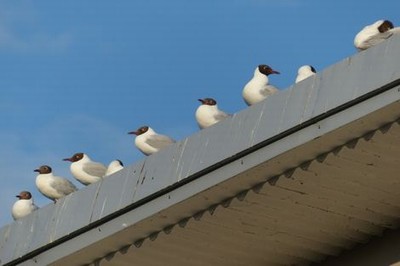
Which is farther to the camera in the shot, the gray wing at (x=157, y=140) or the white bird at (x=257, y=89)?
the gray wing at (x=157, y=140)

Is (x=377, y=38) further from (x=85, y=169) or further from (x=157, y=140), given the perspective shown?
(x=85, y=169)

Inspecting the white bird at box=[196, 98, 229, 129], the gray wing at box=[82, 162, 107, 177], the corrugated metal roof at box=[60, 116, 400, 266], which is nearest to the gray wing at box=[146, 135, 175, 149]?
the white bird at box=[196, 98, 229, 129]

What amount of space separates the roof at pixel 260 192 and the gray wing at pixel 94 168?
3.16 m

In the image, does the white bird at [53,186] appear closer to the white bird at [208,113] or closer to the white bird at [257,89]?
the white bird at [208,113]

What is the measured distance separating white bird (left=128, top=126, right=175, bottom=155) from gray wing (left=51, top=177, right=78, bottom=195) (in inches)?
57.5

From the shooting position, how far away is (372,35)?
49.4ft

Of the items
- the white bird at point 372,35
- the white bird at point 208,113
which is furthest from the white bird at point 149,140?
the white bird at point 372,35

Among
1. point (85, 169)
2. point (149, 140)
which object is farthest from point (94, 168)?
point (149, 140)

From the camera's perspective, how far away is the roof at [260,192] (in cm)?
1394

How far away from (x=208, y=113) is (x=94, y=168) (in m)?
3.43

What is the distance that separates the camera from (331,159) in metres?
14.4

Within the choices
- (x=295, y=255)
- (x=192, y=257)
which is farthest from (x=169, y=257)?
(x=295, y=255)

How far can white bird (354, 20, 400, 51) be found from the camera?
15.0 m

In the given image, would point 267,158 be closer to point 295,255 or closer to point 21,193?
point 295,255
